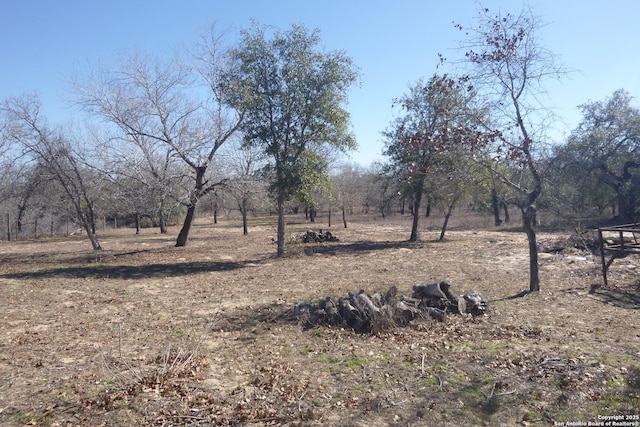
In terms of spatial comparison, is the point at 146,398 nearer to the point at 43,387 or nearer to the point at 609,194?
the point at 43,387

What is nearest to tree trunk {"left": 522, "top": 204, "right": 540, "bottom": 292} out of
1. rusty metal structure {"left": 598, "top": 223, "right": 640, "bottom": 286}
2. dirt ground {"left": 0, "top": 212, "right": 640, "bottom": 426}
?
dirt ground {"left": 0, "top": 212, "right": 640, "bottom": 426}

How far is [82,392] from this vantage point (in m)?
4.87

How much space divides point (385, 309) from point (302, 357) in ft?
6.16

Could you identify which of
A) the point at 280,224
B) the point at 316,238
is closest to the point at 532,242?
the point at 280,224

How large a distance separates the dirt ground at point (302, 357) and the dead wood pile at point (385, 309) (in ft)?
0.73

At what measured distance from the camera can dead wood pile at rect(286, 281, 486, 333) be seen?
23.8 feet

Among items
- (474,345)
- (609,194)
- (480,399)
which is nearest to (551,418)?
(480,399)

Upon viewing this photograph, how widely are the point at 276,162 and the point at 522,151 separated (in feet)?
30.3

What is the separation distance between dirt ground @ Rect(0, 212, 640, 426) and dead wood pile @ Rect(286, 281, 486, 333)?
8.7 inches

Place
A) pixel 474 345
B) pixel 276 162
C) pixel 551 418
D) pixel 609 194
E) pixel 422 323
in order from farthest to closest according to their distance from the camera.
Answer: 1. pixel 609 194
2. pixel 276 162
3. pixel 422 323
4. pixel 474 345
5. pixel 551 418

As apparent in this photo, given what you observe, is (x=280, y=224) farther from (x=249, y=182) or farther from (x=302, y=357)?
(x=302, y=357)

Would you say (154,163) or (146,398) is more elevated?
(154,163)

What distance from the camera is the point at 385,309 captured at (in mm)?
7371

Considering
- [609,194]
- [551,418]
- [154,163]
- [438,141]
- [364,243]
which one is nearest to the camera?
[551,418]
